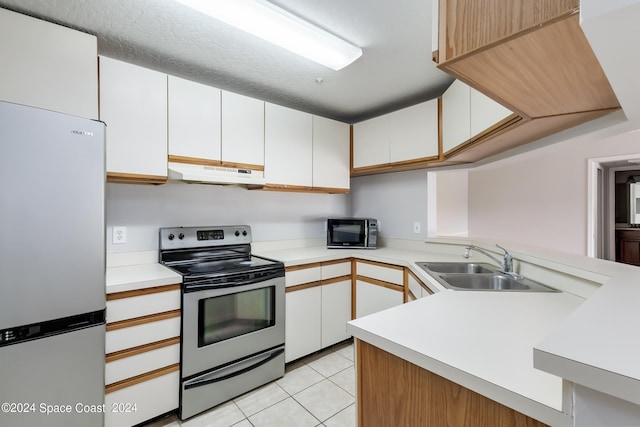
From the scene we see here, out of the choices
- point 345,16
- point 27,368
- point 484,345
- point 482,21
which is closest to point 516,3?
point 482,21

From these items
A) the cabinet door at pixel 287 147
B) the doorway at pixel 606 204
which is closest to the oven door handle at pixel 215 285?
the cabinet door at pixel 287 147

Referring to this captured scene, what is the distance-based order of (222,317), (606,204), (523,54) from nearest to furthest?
(523,54) < (222,317) < (606,204)

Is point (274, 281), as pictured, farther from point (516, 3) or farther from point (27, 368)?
point (516, 3)

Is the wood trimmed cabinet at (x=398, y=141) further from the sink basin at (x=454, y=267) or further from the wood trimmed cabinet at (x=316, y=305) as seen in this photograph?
the wood trimmed cabinet at (x=316, y=305)

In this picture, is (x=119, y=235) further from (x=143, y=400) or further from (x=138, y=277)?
(x=143, y=400)

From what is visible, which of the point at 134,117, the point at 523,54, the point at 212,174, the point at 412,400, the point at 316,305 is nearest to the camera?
the point at 523,54

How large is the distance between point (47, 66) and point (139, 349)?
1.58 m

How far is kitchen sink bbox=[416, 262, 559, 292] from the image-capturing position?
1532mm

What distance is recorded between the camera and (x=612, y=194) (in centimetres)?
324

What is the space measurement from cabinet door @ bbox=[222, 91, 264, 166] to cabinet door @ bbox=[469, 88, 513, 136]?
1.55 m

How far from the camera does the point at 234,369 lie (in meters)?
1.91

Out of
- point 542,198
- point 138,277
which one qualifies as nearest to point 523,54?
point 138,277

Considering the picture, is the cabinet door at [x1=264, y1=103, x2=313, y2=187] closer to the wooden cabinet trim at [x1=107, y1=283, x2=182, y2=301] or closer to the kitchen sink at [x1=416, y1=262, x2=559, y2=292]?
the wooden cabinet trim at [x1=107, y1=283, x2=182, y2=301]

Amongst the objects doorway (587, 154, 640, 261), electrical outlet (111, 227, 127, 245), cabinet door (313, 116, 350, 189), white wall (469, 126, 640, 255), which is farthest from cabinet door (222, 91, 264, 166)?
doorway (587, 154, 640, 261)
